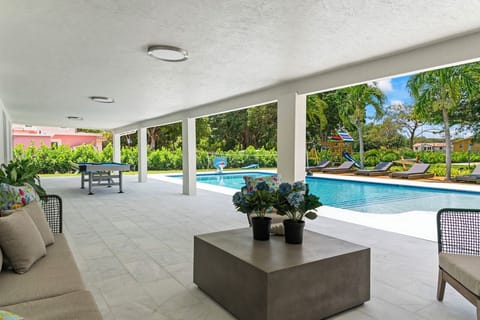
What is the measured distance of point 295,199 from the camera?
2414mm

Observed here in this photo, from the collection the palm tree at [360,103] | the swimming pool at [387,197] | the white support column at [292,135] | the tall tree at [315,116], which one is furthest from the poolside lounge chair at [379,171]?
the white support column at [292,135]

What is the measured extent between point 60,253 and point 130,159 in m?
15.4

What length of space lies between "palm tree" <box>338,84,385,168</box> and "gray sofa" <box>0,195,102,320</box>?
621 inches

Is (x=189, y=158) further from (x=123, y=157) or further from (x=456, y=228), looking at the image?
(x=123, y=157)

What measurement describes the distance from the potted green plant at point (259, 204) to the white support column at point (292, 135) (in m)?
2.83

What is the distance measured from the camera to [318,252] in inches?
93.5

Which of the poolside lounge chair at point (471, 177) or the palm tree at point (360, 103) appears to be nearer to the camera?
the poolside lounge chair at point (471, 177)

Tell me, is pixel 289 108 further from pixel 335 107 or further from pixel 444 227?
pixel 335 107

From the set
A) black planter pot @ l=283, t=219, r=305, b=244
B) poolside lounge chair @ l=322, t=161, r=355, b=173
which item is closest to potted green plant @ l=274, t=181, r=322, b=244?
black planter pot @ l=283, t=219, r=305, b=244

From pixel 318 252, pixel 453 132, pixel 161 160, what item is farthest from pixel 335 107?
pixel 318 252

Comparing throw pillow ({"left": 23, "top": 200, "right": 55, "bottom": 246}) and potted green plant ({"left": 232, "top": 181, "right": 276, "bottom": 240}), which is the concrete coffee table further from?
throw pillow ({"left": 23, "top": 200, "right": 55, "bottom": 246})

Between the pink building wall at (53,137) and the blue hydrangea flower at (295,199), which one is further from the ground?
the pink building wall at (53,137)

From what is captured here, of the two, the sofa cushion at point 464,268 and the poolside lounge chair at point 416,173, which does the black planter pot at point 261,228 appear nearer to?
the sofa cushion at point 464,268

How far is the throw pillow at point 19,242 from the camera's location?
2.01m
